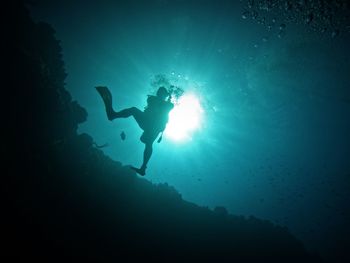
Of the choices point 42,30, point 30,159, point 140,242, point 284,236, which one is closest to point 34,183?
point 30,159

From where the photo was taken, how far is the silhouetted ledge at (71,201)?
12.1 meters

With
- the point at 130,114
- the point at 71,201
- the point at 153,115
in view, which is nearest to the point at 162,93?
the point at 153,115

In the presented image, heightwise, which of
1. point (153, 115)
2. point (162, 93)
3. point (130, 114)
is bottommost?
point (130, 114)

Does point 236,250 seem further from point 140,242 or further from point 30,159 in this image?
point 30,159

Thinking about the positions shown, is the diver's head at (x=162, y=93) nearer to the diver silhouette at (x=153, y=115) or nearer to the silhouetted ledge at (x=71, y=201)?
the diver silhouette at (x=153, y=115)

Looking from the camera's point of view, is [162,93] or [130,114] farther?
[162,93]

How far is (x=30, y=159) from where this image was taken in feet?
42.3

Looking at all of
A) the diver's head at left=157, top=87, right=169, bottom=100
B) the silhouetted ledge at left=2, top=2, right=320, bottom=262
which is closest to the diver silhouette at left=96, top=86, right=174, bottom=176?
the diver's head at left=157, top=87, right=169, bottom=100

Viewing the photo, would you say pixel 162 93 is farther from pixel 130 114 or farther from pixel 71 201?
pixel 71 201

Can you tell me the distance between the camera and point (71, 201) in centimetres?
1656

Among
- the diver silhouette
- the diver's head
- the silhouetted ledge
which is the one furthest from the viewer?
the silhouetted ledge

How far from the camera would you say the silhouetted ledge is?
12.1m

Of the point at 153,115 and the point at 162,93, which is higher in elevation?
the point at 162,93

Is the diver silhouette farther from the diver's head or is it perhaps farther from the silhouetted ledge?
the silhouetted ledge
